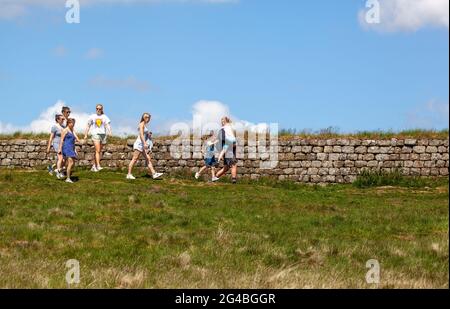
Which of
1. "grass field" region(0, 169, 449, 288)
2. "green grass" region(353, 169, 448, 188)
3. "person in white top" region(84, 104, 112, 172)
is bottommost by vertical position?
"grass field" region(0, 169, 449, 288)

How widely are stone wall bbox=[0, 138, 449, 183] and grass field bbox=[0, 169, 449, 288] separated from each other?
214 inches

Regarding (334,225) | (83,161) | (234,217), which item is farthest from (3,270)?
(83,161)

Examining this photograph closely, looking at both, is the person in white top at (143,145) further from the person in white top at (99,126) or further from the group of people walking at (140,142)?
the person in white top at (99,126)

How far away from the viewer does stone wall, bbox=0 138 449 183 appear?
24.8m

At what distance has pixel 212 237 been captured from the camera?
1259 centimetres

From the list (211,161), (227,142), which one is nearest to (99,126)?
(211,161)

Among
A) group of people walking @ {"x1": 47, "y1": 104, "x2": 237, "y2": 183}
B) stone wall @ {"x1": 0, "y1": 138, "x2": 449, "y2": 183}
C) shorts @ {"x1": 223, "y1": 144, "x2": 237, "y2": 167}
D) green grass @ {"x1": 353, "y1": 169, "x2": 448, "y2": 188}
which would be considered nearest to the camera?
group of people walking @ {"x1": 47, "y1": 104, "x2": 237, "y2": 183}

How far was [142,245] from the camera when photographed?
12.1 metres

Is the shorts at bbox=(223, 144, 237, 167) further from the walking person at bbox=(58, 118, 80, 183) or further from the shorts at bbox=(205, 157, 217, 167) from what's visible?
the walking person at bbox=(58, 118, 80, 183)

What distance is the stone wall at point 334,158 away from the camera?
2483 cm

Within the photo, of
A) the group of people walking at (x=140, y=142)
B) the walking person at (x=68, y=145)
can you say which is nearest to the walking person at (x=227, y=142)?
the group of people walking at (x=140, y=142)

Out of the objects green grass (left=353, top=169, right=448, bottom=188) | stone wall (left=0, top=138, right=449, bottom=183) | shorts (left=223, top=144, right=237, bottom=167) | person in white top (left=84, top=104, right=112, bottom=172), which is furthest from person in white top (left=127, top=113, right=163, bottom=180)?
green grass (left=353, top=169, right=448, bottom=188)
